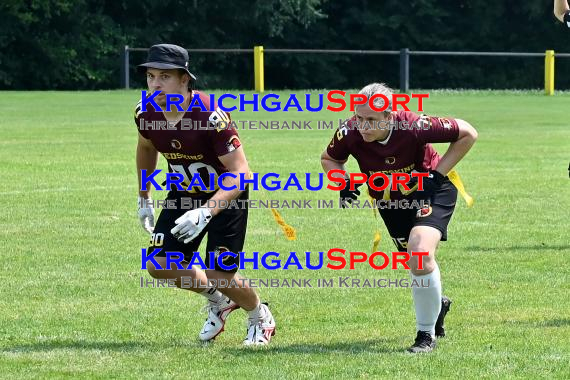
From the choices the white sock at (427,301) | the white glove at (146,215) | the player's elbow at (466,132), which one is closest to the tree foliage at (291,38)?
A: the white glove at (146,215)

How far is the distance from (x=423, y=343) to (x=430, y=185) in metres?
0.88

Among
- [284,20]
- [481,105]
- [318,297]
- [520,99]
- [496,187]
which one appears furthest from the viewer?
[284,20]

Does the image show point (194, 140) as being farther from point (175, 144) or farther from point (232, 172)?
point (232, 172)

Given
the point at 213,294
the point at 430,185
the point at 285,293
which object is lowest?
the point at 285,293

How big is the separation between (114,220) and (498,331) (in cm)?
583

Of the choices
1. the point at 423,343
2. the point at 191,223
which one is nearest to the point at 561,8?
the point at 423,343

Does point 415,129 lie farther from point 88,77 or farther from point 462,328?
point 88,77

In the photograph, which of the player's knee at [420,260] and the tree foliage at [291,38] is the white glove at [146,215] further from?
the tree foliage at [291,38]

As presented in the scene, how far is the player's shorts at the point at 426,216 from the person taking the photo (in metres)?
6.86

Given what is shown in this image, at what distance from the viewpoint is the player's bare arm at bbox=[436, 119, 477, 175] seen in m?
6.88

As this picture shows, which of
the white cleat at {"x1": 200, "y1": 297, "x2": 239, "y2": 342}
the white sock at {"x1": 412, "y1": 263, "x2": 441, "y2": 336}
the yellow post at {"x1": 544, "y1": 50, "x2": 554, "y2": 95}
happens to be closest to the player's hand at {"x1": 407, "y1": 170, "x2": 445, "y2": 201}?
the white sock at {"x1": 412, "y1": 263, "x2": 441, "y2": 336}

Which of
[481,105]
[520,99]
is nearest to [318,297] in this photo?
[481,105]

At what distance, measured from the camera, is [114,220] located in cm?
1223

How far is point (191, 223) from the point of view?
6.40 meters
